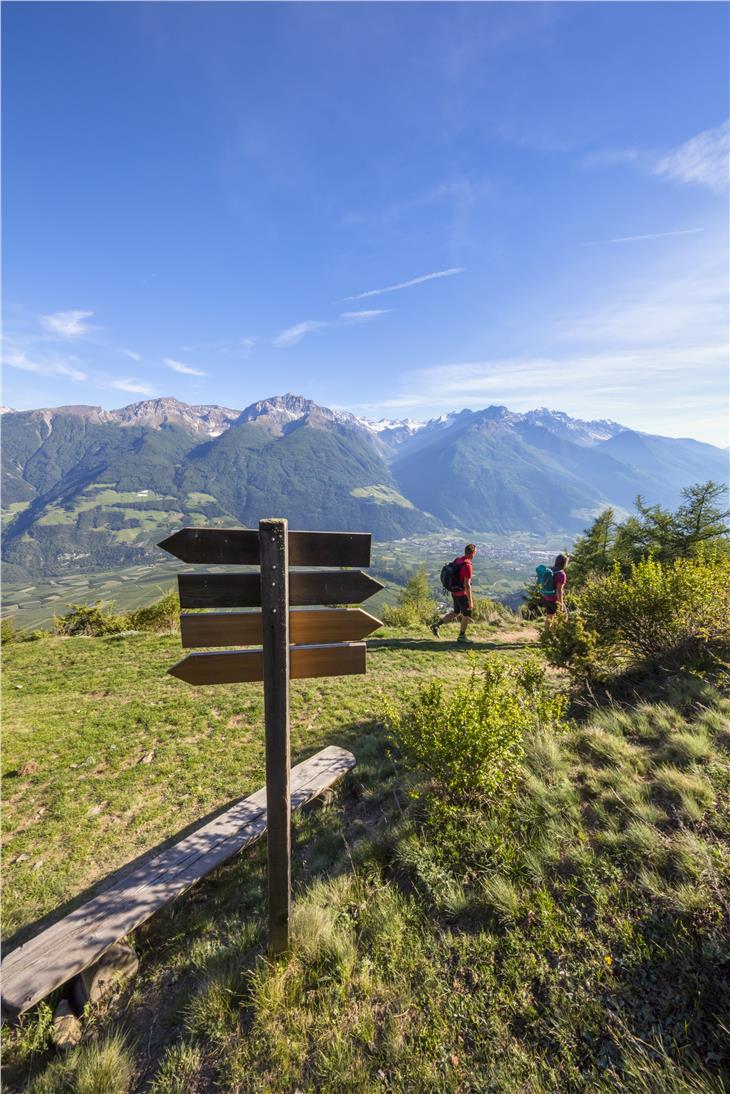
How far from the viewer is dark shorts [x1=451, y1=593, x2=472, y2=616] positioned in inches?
459

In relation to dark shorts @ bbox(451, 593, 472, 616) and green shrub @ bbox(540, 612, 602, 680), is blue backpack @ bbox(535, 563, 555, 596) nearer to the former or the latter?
dark shorts @ bbox(451, 593, 472, 616)

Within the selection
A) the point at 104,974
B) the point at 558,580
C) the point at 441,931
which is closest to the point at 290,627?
the point at 441,931

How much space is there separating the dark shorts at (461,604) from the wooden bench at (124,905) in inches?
295

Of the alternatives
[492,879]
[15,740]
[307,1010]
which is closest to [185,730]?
[15,740]

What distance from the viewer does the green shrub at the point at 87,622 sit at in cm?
1380

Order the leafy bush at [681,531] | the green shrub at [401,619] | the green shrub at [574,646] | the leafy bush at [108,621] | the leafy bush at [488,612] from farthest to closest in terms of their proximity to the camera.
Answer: the leafy bush at [488,612] → the green shrub at [401,619] → the leafy bush at [681,531] → the leafy bush at [108,621] → the green shrub at [574,646]

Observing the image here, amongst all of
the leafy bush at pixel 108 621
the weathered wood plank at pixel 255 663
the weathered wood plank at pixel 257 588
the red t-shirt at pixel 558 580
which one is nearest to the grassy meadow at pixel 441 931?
the weathered wood plank at pixel 255 663

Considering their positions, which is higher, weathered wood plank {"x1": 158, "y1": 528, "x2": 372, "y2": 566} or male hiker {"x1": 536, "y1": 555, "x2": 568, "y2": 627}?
weathered wood plank {"x1": 158, "y1": 528, "x2": 372, "y2": 566}

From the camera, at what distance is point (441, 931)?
2951mm

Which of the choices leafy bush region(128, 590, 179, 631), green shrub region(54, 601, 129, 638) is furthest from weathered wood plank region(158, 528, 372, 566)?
green shrub region(54, 601, 129, 638)

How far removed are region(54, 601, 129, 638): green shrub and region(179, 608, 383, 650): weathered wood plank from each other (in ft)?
44.0

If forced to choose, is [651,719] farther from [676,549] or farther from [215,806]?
[676,549]

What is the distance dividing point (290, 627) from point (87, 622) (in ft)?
48.5

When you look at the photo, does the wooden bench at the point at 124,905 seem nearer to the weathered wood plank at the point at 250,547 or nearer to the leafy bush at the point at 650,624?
the weathered wood plank at the point at 250,547
